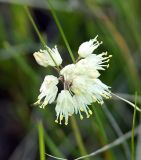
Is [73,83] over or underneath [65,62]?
underneath

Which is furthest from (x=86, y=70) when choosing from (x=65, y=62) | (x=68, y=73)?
(x=65, y=62)

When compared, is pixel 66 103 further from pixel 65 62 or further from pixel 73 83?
pixel 65 62

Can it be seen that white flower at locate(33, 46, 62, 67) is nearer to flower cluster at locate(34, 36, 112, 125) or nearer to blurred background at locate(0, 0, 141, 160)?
flower cluster at locate(34, 36, 112, 125)

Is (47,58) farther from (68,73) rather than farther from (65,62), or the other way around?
(65,62)

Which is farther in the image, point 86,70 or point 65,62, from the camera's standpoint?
point 65,62

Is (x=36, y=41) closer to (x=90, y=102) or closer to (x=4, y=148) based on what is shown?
(x=4, y=148)

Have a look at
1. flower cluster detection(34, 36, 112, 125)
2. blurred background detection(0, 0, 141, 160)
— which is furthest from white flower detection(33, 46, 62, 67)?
blurred background detection(0, 0, 141, 160)

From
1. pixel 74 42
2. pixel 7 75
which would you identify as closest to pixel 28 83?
pixel 7 75

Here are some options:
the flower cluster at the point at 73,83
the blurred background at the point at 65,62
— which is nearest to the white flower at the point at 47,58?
the flower cluster at the point at 73,83

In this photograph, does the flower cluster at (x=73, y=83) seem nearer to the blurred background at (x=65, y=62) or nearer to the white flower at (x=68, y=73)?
the white flower at (x=68, y=73)
